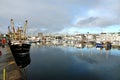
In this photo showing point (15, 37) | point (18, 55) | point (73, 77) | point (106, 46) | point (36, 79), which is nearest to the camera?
point (36, 79)

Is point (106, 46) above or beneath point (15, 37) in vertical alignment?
beneath

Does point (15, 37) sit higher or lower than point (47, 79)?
higher

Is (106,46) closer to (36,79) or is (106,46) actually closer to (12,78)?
(36,79)

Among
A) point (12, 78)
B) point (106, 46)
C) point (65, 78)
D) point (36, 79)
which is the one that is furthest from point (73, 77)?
point (106, 46)

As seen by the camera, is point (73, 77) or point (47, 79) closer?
point (47, 79)

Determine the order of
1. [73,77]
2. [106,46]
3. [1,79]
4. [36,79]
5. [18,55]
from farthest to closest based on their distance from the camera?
[106,46]
[18,55]
[73,77]
[36,79]
[1,79]

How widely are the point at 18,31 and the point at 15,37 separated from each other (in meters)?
6.49

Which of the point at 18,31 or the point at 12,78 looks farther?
the point at 18,31

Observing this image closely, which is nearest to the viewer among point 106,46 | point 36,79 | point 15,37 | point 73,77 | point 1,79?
point 1,79

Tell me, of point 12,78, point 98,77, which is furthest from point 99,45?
point 12,78

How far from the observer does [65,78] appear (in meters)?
35.4

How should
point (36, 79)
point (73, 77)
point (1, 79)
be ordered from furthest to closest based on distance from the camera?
point (73, 77), point (36, 79), point (1, 79)

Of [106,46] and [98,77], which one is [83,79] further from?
[106,46]

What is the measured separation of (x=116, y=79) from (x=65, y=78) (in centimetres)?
1007
